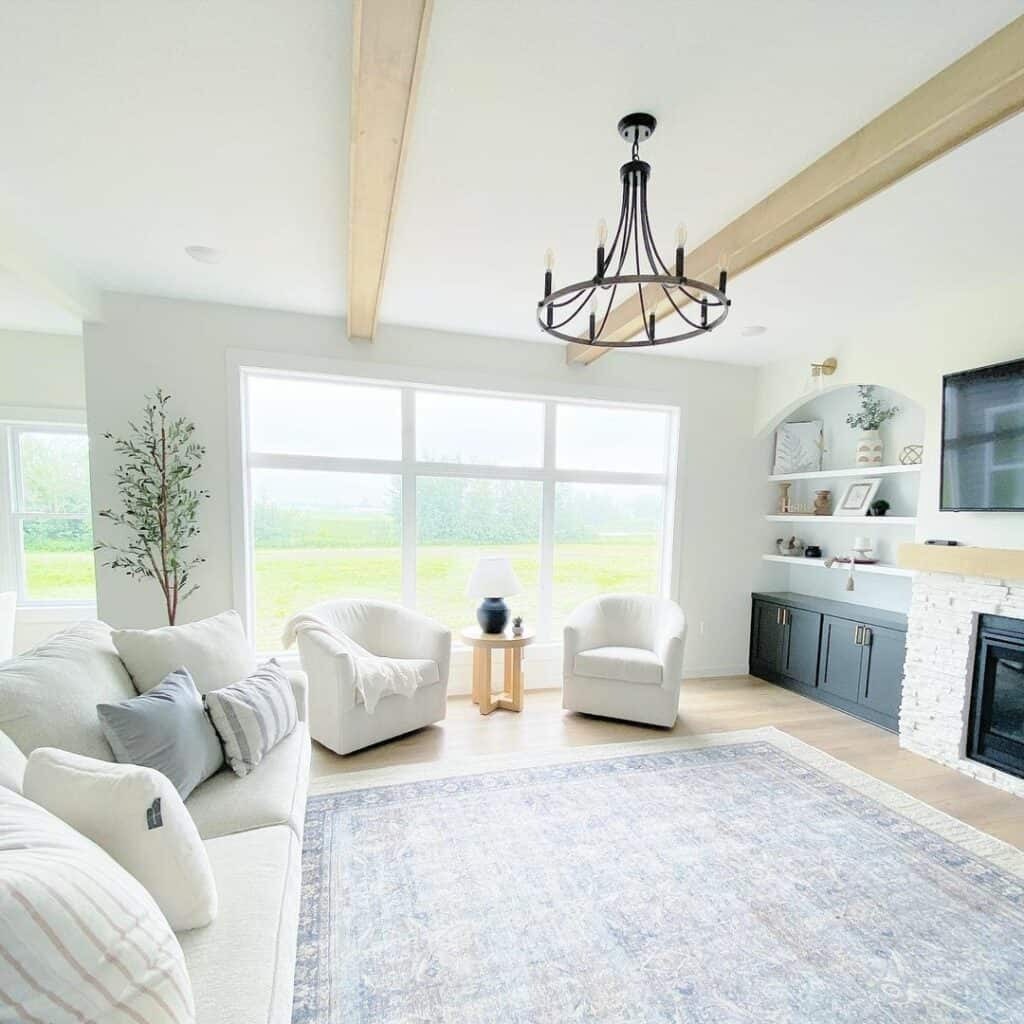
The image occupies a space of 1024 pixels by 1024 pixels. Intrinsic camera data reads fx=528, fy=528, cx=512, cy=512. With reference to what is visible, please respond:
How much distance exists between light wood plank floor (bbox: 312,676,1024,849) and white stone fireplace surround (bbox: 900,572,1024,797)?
0.28 feet

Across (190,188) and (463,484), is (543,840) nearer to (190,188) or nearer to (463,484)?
(463,484)

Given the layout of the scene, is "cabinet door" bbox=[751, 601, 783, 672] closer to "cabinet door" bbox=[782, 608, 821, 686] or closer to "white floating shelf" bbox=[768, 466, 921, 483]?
"cabinet door" bbox=[782, 608, 821, 686]

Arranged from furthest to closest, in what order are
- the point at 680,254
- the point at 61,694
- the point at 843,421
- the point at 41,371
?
the point at 843,421 → the point at 41,371 → the point at 61,694 → the point at 680,254

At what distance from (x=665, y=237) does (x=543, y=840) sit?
264 centimetres

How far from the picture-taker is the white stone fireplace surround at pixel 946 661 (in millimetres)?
2760

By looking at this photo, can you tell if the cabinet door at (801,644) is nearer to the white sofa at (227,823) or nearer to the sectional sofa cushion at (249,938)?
the white sofa at (227,823)

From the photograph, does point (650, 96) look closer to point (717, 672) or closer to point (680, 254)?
point (680, 254)

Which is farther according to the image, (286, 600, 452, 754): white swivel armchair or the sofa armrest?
(286, 600, 452, 754): white swivel armchair

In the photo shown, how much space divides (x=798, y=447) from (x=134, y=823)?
4.77 meters

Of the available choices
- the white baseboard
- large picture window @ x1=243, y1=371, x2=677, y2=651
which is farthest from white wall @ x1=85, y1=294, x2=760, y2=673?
large picture window @ x1=243, y1=371, x2=677, y2=651

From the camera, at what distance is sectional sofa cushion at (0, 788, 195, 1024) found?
70 centimetres

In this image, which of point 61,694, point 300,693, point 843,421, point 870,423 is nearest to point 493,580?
point 300,693

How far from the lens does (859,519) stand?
3723 millimetres

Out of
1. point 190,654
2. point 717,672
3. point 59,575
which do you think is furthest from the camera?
point 717,672
